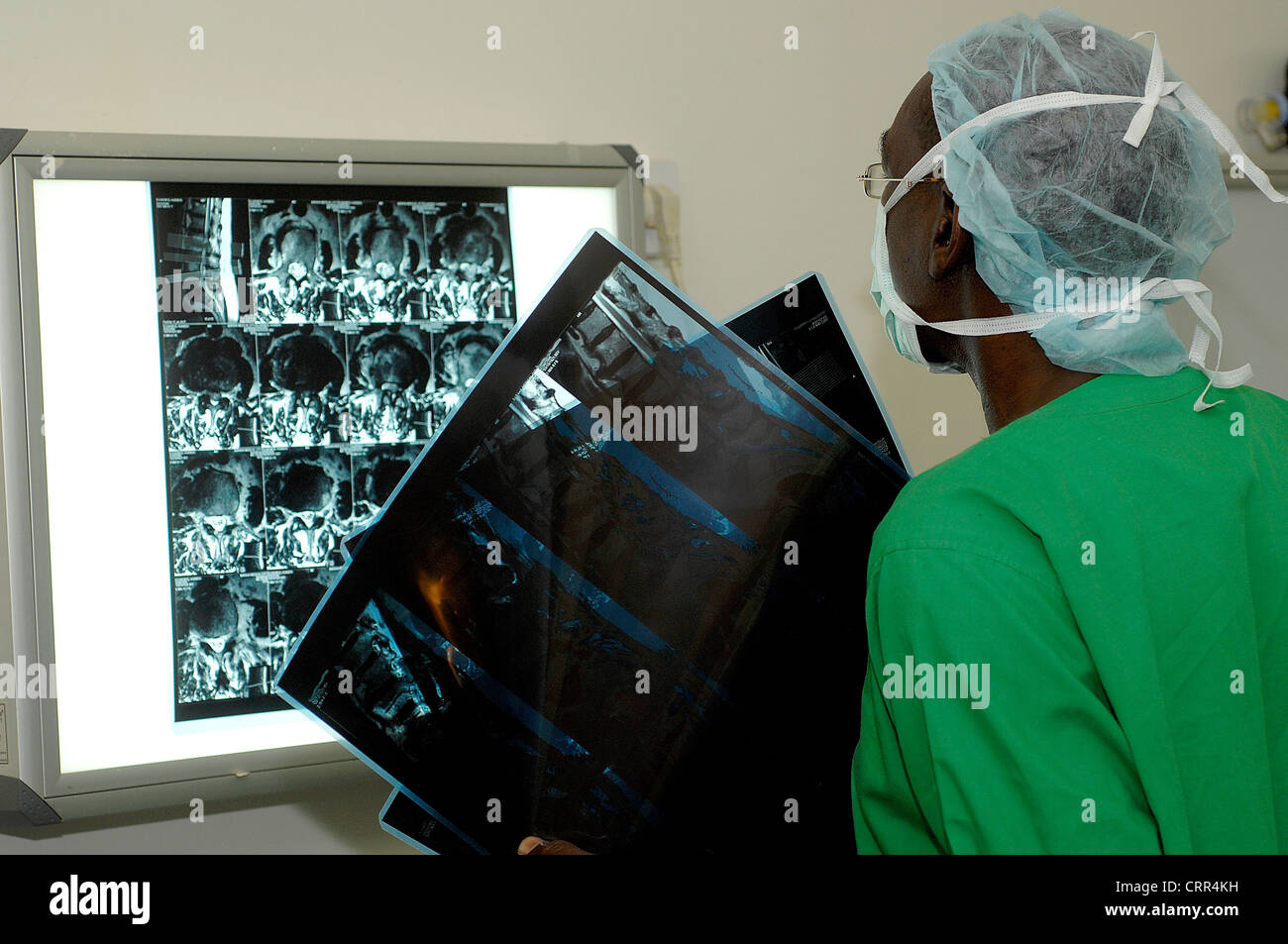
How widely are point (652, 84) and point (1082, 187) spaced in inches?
27.2

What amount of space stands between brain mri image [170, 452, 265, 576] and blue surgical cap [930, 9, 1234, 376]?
784 mm

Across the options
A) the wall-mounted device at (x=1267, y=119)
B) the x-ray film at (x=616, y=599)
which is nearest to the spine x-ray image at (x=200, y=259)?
the x-ray film at (x=616, y=599)

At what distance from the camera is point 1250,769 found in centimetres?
71

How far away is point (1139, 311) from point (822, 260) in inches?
25.7

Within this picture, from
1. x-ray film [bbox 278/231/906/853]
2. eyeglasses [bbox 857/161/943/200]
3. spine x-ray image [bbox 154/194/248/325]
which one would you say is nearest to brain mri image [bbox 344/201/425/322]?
spine x-ray image [bbox 154/194/248/325]

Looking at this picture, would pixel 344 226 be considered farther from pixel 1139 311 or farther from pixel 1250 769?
pixel 1250 769

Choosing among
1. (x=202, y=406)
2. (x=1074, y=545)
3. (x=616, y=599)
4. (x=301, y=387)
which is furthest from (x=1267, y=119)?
(x=202, y=406)

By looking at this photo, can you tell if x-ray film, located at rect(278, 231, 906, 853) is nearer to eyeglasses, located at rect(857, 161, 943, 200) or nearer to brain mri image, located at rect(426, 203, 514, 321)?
eyeglasses, located at rect(857, 161, 943, 200)

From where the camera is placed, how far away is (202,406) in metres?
1.08

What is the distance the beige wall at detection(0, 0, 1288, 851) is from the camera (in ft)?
3.71

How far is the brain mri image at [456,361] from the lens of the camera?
1164 mm

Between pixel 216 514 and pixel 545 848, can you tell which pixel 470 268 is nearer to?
pixel 216 514
